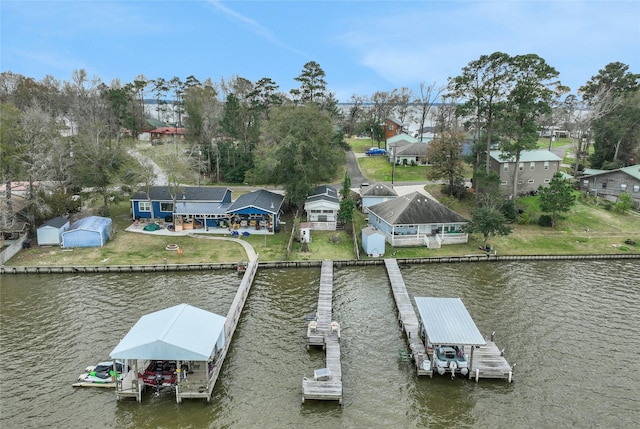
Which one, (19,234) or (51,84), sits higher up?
(51,84)

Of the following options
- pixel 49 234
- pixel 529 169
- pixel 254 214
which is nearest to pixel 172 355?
pixel 254 214

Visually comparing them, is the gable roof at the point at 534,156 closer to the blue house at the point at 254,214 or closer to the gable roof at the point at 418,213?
the gable roof at the point at 418,213

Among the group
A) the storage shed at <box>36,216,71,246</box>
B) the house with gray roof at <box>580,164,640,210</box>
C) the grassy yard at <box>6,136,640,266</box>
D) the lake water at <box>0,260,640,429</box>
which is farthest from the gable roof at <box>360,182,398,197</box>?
the storage shed at <box>36,216,71,246</box>

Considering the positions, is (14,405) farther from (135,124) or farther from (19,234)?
(135,124)

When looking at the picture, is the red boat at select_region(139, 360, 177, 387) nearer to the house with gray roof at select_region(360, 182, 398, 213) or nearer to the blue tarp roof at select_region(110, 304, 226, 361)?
the blue tarp roof at select_region(110, 304, 226, 361)

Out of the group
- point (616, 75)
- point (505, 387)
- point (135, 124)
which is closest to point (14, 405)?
point (505, 387)
